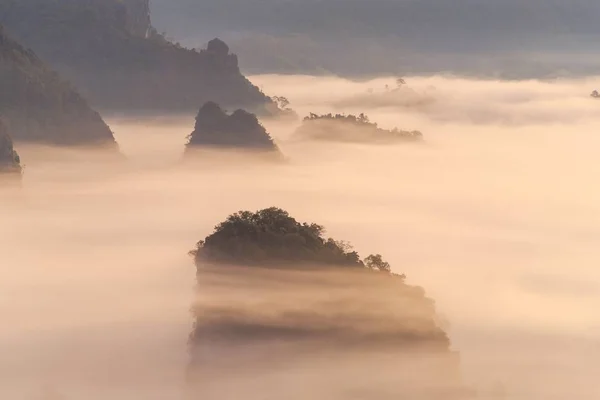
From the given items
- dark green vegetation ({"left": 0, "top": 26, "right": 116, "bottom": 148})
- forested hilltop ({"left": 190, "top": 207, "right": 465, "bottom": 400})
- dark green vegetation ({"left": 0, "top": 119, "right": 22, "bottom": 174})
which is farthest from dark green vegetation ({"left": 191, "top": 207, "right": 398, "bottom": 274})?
dark green vegetation ({"left": 0, "top": 26, "right": 116, "bottom": 148})

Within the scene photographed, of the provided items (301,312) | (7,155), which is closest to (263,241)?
(301,312)

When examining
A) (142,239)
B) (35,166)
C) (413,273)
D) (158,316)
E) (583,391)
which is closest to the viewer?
(158,316)

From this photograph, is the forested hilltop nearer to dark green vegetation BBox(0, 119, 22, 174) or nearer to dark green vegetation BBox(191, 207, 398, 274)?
dark green vegetation BBox(191, 207, 398, 274)

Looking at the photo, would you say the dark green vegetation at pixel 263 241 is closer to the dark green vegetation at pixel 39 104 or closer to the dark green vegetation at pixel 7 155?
the dark green vegetation at pixel 7 155

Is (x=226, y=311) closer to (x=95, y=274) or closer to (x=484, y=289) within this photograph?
(x=95, y=274)

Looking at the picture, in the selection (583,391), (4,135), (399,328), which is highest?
(4,135)

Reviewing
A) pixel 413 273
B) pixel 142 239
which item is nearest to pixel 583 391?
pixel 413 273
